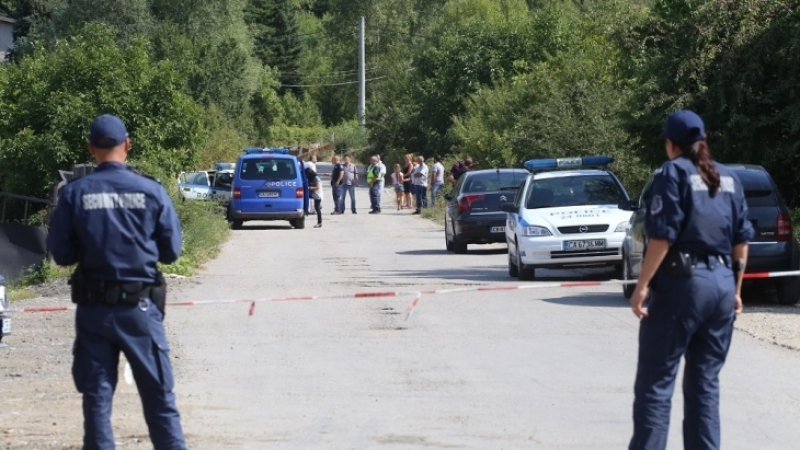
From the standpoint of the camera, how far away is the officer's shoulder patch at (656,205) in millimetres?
6527

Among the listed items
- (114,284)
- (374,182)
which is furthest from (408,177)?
(114,284)

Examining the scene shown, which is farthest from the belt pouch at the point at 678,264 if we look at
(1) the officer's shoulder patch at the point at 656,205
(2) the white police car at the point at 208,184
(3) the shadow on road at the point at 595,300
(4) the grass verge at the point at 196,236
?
(2) the white police car at the point at 208,184

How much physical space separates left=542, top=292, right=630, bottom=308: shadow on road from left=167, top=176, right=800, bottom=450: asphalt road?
0.08 feet

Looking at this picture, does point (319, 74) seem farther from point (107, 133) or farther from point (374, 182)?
point (107, 133)

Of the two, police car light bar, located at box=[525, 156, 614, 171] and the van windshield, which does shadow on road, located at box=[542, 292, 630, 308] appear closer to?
police car light bar, located at box=[525, 156, 614, 171]

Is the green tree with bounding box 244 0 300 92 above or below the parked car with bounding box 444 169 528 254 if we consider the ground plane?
above

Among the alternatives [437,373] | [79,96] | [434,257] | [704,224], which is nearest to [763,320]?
[437,373]

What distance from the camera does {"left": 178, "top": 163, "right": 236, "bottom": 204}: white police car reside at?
38875 millimetres

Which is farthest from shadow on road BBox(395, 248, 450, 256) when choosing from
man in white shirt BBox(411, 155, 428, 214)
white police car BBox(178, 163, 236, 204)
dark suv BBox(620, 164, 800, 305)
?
man in white shirt BBox(411, 155, 428, 214)

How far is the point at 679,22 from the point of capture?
70.5 feet

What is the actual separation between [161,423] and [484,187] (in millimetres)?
19689

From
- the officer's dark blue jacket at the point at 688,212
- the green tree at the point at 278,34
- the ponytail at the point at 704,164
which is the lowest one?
the officer's dark blue jacket at the point at 688,212

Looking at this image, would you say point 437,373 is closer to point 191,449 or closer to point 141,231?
point 191,449

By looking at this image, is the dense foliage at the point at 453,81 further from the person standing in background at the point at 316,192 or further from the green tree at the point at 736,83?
the person standing in background at the point at 316,192
